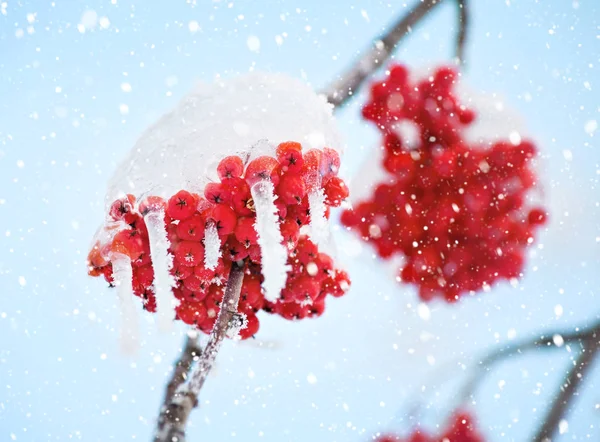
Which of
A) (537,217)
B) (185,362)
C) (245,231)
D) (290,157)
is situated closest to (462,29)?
(537,217)

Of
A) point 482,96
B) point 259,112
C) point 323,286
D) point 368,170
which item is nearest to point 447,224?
point 368,170

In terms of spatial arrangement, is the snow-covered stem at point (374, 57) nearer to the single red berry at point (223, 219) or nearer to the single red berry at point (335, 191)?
the single red berry at point (335, 191)

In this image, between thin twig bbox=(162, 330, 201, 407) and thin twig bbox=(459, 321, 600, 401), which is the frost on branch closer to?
thin twig bbox=(162, 330, 201, 407)

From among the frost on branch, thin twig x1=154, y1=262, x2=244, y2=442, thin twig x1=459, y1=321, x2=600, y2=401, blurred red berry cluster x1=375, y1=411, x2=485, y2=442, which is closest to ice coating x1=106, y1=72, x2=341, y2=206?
the frost on branch

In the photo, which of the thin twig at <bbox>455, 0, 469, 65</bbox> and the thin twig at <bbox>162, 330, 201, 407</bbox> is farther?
the thin twig at <bbox>455, 0, 469, 65</bbox>

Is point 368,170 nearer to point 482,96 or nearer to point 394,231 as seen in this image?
point 394,231

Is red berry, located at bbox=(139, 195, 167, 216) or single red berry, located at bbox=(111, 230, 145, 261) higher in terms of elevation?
red berry, located at bbox=(139, 195, 167, 216)
